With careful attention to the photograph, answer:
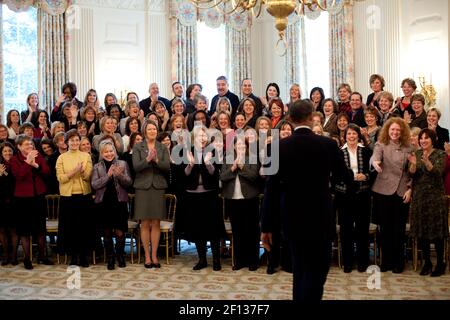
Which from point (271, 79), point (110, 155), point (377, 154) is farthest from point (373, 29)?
point (110, 155)

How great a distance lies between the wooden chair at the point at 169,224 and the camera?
725cm

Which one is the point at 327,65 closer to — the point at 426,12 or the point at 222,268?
the point at 426,12

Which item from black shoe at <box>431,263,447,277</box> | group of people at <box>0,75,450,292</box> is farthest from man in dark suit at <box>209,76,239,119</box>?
black shoe at <box>431,263,447,277</box>

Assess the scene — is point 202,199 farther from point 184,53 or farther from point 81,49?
point 184,53

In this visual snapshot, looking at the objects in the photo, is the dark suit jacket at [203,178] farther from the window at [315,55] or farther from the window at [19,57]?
the window at [315,55]

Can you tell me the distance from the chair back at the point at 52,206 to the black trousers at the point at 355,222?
346 cm

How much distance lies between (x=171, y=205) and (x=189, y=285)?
159cm

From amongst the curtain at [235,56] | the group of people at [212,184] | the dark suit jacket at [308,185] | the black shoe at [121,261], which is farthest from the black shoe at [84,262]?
the curtain at [235,56]

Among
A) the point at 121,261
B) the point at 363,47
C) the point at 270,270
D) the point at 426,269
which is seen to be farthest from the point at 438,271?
the point at 363,47

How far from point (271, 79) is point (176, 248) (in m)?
7.42

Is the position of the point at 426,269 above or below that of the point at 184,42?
below

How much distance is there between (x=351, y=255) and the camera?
6.87 metres

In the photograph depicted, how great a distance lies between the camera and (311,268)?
14.4ft

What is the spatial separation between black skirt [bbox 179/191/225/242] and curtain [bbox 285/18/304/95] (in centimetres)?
731
